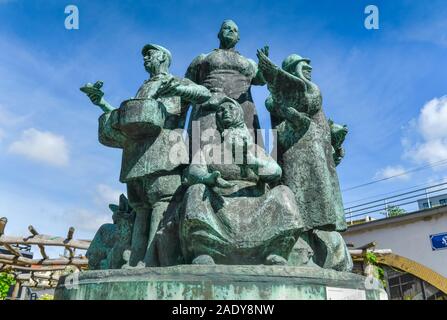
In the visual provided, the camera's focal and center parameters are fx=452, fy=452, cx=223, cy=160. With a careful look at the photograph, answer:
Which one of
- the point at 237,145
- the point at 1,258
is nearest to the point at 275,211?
the point at 237,145

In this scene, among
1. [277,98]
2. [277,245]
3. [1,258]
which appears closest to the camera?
[277,245]

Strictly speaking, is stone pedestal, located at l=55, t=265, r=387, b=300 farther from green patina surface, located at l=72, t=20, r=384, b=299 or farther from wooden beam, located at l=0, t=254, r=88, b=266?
wooden beam, located at l=0, t=254, r=88, b=266

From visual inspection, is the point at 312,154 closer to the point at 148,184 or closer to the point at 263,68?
the point at 263,68

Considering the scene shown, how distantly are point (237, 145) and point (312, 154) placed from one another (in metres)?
0.80

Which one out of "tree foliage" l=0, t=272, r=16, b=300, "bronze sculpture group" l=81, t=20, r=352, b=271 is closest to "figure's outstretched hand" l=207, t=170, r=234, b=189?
"bronze sculpture group" l=81, t=20, r=352, b=271

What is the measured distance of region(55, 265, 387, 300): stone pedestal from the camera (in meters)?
2.98

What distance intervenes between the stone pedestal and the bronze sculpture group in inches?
9.7

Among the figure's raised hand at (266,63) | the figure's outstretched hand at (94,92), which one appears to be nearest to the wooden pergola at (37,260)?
the figure's outstretched hand at (94,92)

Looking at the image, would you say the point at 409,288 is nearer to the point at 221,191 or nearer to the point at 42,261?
the point at 42,261

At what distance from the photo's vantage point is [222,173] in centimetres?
378

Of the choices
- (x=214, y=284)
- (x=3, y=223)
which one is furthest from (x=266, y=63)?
(x=3, y=223)

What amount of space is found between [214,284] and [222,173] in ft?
3.49

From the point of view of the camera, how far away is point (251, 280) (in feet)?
9.98

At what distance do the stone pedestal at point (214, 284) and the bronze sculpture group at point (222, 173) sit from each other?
25 centimetres
